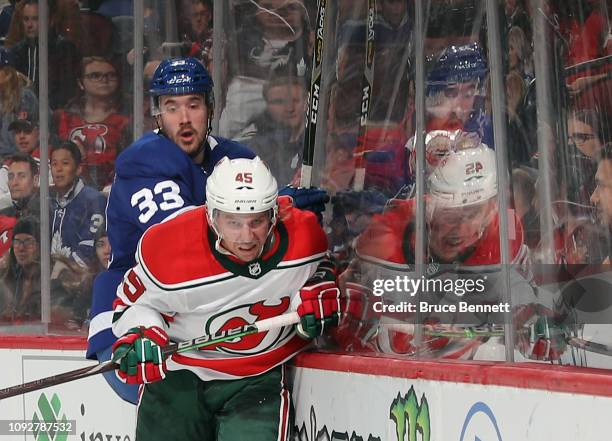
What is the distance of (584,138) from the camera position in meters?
2.68

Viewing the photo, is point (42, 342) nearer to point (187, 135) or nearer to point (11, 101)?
point (11, 101)

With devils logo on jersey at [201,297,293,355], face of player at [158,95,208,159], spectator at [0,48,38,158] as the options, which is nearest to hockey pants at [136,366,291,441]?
devils logo on jersey at [201,297,293,355]

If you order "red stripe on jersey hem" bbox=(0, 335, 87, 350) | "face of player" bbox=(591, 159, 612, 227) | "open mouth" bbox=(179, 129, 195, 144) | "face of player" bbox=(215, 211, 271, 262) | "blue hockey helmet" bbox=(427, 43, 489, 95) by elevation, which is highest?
"open mouth" bbox=(179, 129, 195, 144)

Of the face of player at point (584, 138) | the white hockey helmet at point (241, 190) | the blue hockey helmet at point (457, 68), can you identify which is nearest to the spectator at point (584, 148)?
the face of player at point (584, 138)

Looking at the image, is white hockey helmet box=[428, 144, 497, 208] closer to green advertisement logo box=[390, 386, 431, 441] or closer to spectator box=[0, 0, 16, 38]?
green advertisement logo box=[390, 386, 431, 441]

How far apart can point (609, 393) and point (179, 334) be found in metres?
1.56

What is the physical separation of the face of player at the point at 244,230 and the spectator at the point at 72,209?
1.67 metres

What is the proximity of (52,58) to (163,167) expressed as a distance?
160 centimetres

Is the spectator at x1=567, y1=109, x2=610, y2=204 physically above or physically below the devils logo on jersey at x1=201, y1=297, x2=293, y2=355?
above

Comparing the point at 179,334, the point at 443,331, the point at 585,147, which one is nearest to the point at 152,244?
the point at 179,334

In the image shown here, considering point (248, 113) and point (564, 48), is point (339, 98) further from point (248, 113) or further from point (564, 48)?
point (564, 48)

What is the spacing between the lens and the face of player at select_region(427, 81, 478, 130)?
309 centimetres

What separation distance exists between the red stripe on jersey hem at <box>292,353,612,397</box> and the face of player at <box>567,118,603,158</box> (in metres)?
0.41

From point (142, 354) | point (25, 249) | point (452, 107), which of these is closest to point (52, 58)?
point (25, 249)
